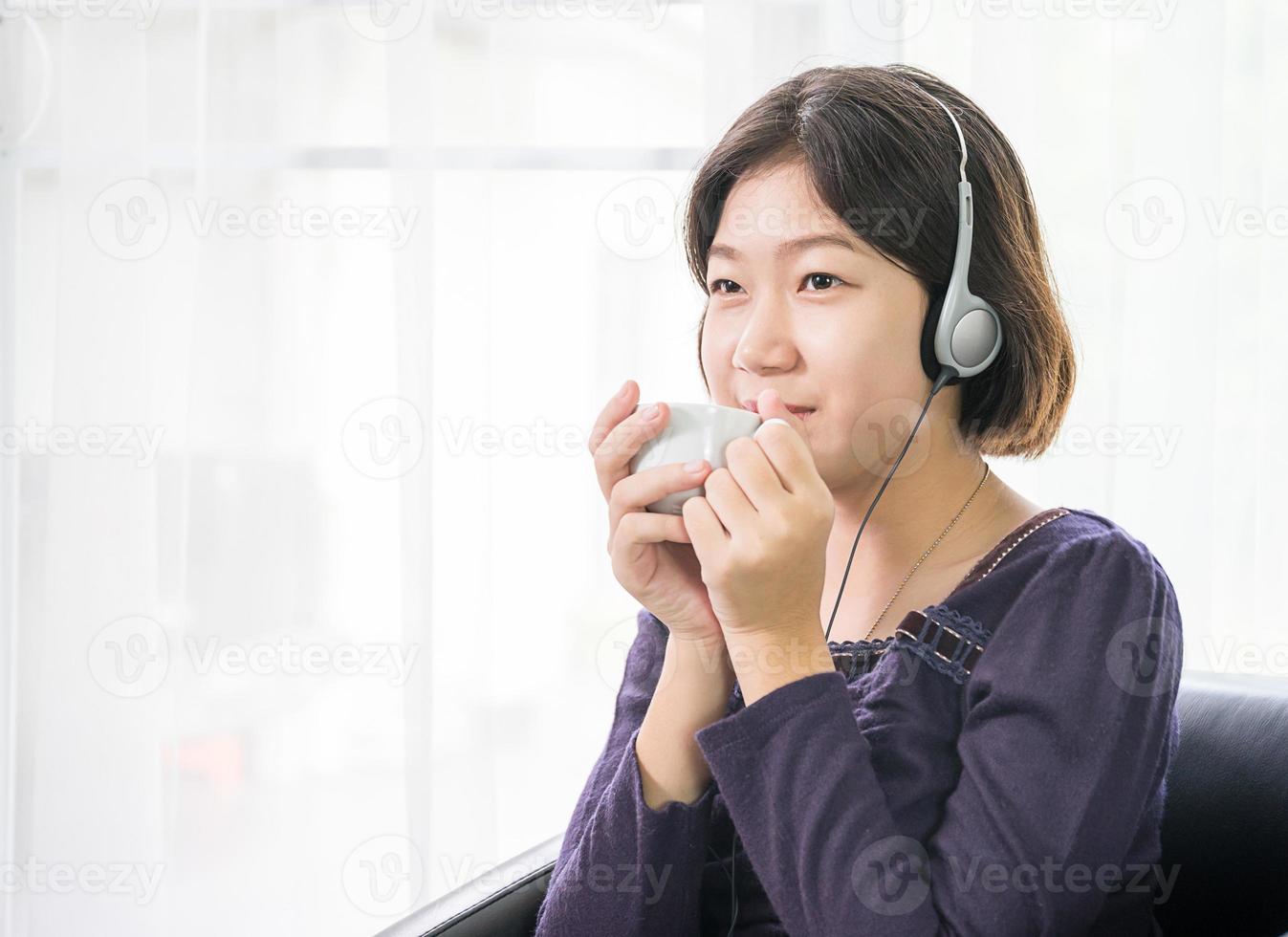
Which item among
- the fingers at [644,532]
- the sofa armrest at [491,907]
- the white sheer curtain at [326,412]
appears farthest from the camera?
the white sheer curtain at [326,412]

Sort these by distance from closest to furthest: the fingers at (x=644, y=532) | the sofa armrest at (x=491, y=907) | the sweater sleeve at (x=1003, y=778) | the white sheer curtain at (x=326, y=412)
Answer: the sweater sleeve at (x=1003, y=778), the fingers at (x=644, y=532), the sofa armrest at (x=491, y=907), the white sheer curtain at (x=326, y=412)

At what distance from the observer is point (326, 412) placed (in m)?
1.99

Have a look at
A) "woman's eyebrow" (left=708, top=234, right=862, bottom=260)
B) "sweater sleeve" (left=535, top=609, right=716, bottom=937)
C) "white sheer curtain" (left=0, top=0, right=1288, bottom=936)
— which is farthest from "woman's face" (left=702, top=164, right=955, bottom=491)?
"white sheer curtain" (left=0, top=0, right=1288, bottom=936)

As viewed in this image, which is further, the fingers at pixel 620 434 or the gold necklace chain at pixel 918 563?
the gold necklace chain at pixel 918 563

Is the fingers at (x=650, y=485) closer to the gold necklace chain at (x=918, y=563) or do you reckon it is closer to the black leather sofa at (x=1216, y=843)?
the gold necklace chain at (x=918, y=563)

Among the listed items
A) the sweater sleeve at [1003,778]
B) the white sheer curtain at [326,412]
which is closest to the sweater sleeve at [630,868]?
the sweater sleeve at [1003,778]

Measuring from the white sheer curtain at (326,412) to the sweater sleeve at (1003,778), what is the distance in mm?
1063

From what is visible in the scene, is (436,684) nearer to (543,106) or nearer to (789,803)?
(543,106)

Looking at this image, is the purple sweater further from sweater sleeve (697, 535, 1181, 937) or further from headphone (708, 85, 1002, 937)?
headphone (708, 85, 1002, 937)

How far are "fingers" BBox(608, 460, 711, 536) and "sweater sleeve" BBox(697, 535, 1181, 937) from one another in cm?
17

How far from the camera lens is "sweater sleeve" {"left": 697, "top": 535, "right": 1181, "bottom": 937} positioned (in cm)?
77

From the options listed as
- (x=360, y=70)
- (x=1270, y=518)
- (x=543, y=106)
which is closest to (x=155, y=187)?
(x=360, y=70)

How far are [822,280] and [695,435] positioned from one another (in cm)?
19

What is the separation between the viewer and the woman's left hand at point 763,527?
80 centimetres
